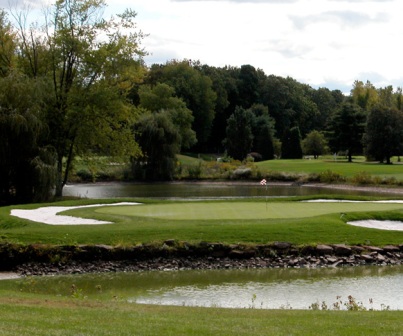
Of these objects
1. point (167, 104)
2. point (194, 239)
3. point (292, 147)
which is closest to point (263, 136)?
point (292, 147)

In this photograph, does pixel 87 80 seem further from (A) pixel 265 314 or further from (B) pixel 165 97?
(B) pixel 165 97

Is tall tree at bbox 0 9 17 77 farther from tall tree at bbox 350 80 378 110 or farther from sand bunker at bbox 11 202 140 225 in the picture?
tall tree at bbox 350 80 378 110

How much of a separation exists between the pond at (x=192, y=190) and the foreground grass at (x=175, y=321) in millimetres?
34775

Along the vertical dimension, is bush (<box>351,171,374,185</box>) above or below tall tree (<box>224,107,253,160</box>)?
below

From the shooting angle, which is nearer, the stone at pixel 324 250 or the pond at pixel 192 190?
the stone at pixel 324 250

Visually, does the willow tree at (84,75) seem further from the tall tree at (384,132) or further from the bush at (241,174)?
the tall tree at (384,132)

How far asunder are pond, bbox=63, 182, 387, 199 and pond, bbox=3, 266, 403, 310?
28.2 m

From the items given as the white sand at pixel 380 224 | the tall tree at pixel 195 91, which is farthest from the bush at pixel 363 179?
the tall tree at pixel 195 91

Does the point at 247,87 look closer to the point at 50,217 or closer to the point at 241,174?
the point at 241,174

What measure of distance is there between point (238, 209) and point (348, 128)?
62.9 m

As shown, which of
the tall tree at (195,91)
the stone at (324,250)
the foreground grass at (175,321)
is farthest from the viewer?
the tall tree at (195,91)

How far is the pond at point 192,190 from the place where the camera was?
161 ft

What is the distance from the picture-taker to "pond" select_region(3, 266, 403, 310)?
1520 cm

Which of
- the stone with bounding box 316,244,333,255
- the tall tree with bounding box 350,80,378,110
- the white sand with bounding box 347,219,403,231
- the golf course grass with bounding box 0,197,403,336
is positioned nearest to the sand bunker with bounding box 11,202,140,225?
the golf course grass with bounding box 0,197,403,336
